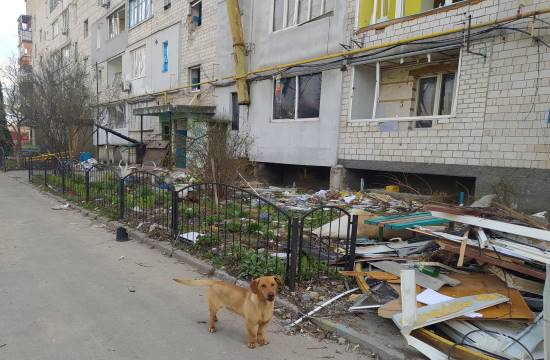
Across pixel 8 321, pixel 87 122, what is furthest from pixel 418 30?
pixel 87 122

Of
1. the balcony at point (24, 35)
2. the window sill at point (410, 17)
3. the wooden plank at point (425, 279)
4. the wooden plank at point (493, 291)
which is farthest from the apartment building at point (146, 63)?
the balcony at point (24, 35)

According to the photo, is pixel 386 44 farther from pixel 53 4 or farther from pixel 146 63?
pixel 53 4

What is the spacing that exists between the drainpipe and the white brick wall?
602cm

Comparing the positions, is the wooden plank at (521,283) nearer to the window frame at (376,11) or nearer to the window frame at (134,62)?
the window frame at (376,11)

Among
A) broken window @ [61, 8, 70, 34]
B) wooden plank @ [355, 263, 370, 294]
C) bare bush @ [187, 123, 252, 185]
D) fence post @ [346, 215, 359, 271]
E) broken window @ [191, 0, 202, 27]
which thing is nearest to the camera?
wooden plank @ [355, 263, 370, 294]

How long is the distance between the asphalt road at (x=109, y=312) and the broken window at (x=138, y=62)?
18.2 m

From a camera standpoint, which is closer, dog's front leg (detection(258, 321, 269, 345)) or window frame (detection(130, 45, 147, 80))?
dog's front leg (detection(258, 321, 269, 345))

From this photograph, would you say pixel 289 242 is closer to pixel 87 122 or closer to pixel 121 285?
pixel 121 285

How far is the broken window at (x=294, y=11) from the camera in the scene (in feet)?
39.9

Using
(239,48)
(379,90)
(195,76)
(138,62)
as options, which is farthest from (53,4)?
(379,90)

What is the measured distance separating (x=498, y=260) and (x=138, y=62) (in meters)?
23.4

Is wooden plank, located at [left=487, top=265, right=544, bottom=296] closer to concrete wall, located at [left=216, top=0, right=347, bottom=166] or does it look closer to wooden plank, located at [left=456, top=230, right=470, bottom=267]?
wooden plank, located at [left=456, top=230, right=470, bottom=267]

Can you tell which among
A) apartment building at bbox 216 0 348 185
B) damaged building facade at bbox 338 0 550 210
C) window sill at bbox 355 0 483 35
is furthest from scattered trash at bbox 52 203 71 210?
window sill at bbox 355 0 483 35

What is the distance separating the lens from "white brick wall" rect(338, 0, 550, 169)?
777cm
